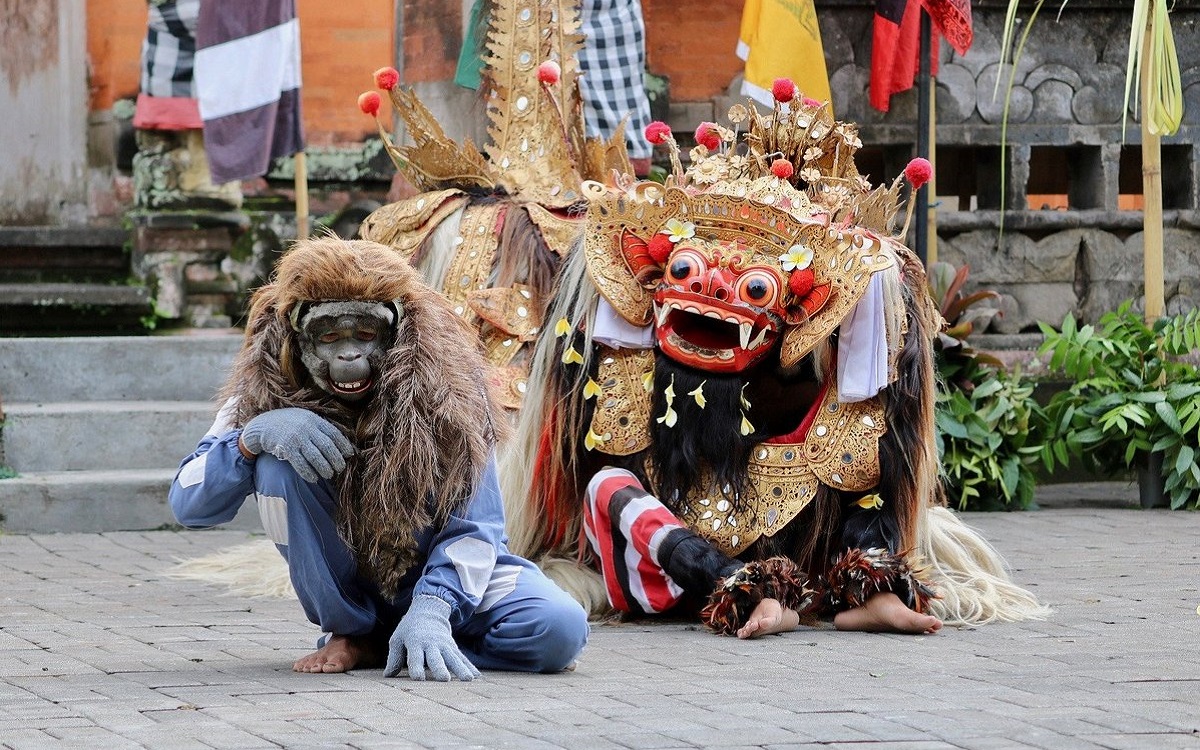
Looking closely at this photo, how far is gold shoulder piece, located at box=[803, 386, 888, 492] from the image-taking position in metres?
5.28

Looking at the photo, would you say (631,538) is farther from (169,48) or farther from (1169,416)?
(169,48)

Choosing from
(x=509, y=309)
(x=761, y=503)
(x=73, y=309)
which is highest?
(x=73, y=309)

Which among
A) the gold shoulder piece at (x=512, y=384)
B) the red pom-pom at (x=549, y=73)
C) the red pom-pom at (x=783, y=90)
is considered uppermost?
the red pom-pom at (x=549, y=73)

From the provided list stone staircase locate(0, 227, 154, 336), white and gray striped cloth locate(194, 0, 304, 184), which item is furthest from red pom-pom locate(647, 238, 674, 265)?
stone staircase locate(0, 227, 154, 336)

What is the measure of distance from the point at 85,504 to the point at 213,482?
3.13 meters

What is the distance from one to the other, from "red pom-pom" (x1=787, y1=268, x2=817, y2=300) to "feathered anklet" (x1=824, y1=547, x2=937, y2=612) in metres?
0.72

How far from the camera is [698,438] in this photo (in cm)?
534

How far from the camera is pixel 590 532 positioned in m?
5.47

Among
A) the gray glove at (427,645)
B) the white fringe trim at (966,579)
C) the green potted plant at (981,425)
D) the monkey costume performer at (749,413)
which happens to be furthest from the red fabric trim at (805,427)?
the green potted plant at (981,425)

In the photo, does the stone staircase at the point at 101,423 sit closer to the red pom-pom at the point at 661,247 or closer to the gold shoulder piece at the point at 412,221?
the gold shoulder piece at the point at 412,221

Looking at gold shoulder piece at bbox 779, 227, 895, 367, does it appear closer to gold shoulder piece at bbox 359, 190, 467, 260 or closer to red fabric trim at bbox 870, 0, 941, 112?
gold shoulder piece at bbox 359, 190, 467, 260

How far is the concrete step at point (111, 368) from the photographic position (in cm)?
812

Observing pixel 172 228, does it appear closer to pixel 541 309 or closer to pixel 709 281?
pixel 541 309

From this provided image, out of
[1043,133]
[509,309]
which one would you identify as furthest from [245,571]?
[1043,133]
